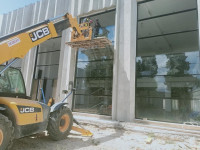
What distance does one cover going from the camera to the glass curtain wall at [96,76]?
9.94m

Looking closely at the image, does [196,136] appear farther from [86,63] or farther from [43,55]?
[43,55]

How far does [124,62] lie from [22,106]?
632 centimetres

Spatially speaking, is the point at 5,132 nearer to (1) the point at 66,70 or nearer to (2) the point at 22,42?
(2) the point at 22,42

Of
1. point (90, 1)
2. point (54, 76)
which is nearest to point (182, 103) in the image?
point (90, 1)

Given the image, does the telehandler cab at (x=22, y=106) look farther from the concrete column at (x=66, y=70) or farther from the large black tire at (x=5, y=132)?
the concrete column at (x=66, y=70)

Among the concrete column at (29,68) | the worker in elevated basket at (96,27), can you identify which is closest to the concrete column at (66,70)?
the worker in elevated basket at (96,27)

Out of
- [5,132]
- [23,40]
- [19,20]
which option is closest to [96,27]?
[23,40]

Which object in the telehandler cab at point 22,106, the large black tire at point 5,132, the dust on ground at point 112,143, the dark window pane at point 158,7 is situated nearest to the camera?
the large black tire at point 5,132

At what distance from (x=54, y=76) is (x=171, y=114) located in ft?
36.2

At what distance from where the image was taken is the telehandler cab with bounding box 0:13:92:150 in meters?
4.05

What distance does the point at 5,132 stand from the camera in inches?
146

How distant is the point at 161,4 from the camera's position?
10.3 m

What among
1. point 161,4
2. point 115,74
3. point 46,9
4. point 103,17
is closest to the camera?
point 115,74

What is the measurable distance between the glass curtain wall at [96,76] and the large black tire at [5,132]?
637 cm
